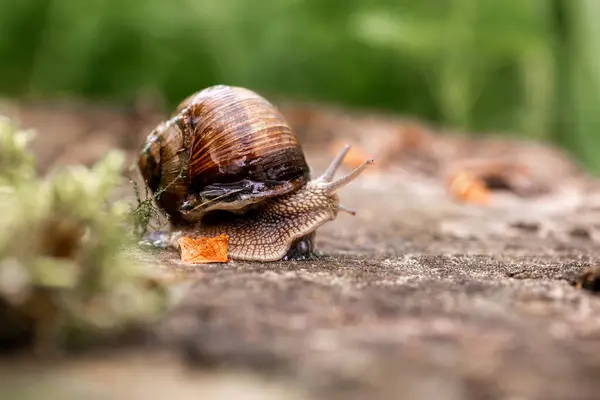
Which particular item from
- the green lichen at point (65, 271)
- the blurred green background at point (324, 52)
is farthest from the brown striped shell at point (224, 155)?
the blurred green background at point (324, 52)

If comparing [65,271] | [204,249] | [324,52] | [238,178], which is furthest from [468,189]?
[324,52]

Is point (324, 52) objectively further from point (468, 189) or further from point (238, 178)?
point (238, 178)

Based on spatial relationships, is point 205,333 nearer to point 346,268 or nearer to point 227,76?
point 346,268

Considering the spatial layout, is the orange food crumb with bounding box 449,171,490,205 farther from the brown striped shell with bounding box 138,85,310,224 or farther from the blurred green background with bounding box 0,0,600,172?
the blurred green background with bounding box 0,0,600,172

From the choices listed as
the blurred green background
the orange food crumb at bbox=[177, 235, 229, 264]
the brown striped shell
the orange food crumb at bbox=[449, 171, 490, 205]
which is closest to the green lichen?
the orange food crumb at bbox=[177, 235, 229, 264]

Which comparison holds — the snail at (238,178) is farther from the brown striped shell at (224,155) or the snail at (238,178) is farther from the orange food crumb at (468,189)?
the orange food crumb at (468,189)

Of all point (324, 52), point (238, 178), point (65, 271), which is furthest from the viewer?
point (324, 52)
